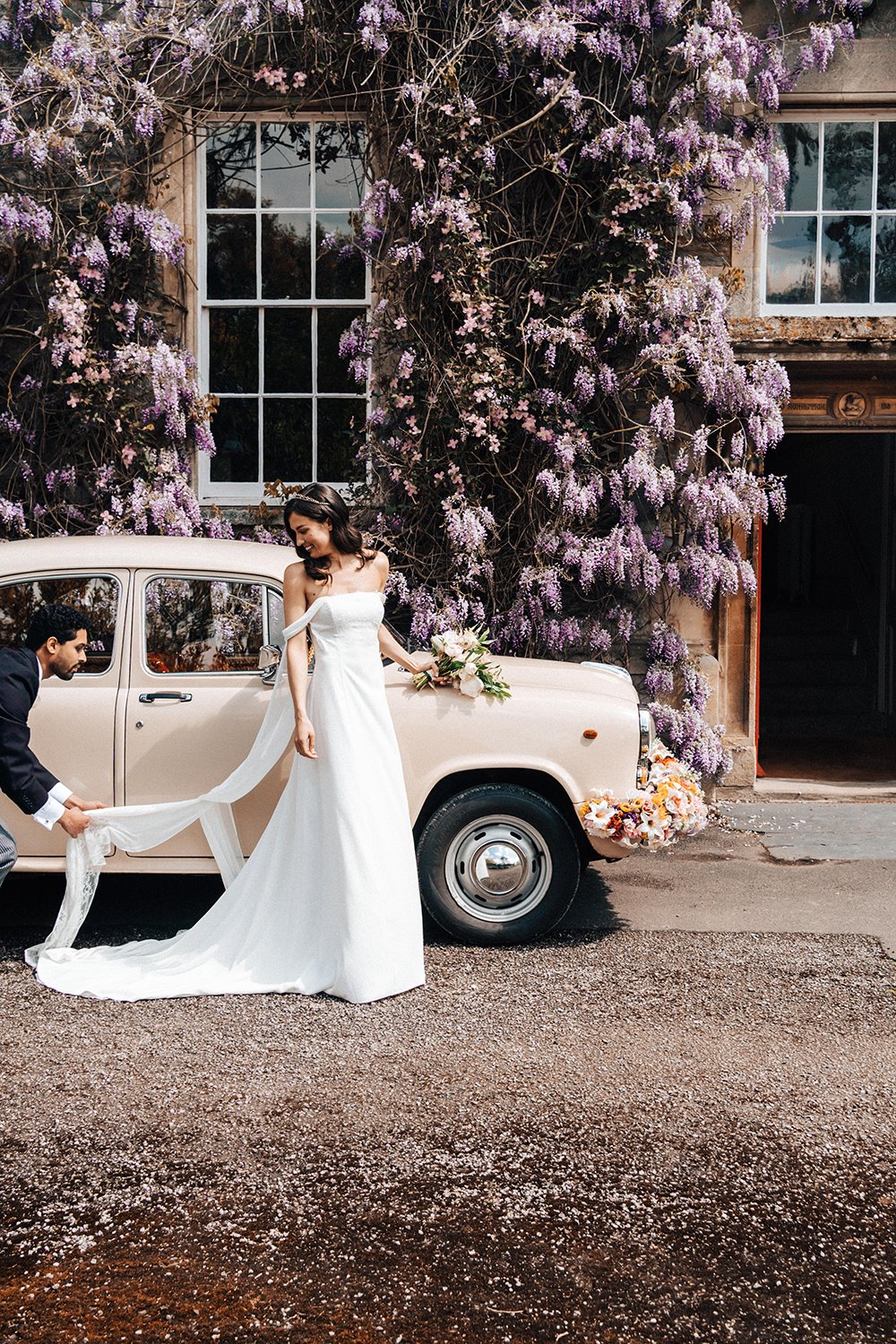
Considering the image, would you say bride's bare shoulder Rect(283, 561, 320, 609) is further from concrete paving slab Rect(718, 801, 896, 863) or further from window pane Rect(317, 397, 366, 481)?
window pane Rect(317, 397, 366, 481)

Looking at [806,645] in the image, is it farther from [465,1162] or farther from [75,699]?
[465,1162]

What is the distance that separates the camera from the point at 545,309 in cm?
942

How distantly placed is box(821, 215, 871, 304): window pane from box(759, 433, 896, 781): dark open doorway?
319cm

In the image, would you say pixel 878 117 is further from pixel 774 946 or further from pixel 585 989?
pixel 585 989

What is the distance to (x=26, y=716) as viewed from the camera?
17.2 feet

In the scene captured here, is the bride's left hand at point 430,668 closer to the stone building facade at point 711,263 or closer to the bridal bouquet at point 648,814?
the bridal bouquet at point 648,814

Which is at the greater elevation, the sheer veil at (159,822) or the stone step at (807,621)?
the stone step at (807,621)

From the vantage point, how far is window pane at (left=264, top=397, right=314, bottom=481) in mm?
9961

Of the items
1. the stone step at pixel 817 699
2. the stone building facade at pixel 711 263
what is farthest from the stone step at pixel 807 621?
the stone building facade at pixel 711 263

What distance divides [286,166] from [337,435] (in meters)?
2.13

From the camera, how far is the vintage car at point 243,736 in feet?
18.9

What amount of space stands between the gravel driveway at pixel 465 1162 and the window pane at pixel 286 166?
6643 mm

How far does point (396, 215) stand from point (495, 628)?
3.15 meters

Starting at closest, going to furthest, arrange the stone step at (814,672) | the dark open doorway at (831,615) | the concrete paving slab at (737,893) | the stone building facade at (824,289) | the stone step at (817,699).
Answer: the concrete paving slab at (737,893) < the stone building facade at (824,289) < the dark open doorway at (831,615) < the stone step at (817,699) < the stone step at (814,672)
